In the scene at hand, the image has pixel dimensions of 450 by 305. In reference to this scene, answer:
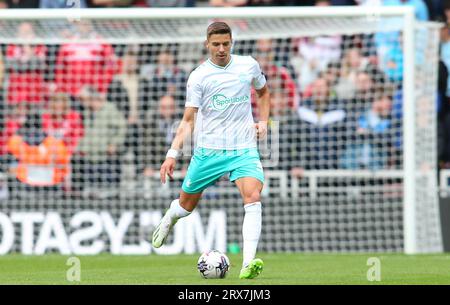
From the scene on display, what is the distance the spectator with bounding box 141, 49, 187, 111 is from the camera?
718 inches

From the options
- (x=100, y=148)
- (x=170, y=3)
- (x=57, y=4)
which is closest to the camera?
(x=100, y=148)

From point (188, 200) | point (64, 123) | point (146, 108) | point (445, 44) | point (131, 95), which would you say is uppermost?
point (445, 44)

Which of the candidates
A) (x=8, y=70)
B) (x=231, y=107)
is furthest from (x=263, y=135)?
(x=8, y=70)

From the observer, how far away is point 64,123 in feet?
59.3

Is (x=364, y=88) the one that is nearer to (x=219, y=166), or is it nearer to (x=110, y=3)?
(x=110, y=3)

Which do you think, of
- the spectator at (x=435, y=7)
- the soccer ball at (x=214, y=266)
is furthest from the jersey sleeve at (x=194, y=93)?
the spectator at (x=435, y=7)

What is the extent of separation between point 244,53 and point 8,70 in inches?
137

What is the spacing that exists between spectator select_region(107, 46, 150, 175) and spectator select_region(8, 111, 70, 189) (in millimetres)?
1013

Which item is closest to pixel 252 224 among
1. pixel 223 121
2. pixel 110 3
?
pixel 223 121

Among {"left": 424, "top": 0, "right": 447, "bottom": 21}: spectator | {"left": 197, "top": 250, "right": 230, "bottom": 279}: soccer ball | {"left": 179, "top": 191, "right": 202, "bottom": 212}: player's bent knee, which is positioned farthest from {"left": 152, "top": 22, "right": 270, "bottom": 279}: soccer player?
{"left": 424, "top": 0, "right": 447, "bottom": 21}: spectator

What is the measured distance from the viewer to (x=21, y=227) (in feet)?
56.5

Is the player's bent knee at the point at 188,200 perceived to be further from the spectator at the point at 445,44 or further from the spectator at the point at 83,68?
the spectator at the point at 445,44

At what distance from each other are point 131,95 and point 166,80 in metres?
0.62

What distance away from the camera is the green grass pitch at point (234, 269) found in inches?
433
